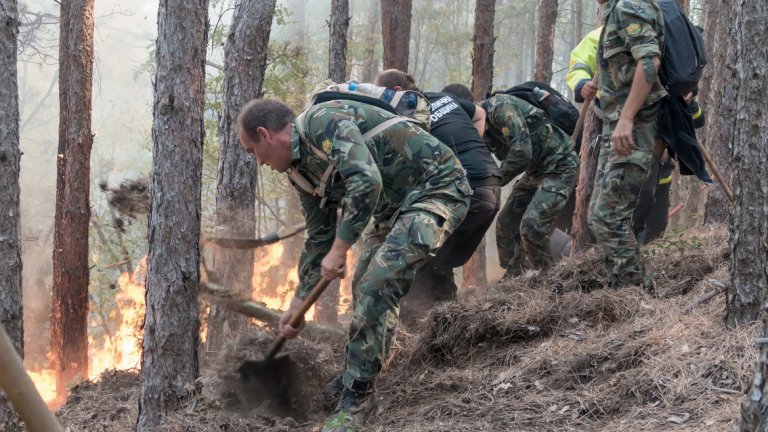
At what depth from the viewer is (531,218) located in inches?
256

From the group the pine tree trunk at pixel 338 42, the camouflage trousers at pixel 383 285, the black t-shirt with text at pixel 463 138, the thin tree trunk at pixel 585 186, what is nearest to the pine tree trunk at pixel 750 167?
the camouflage trousers at pixel 383 285

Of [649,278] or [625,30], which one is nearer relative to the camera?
[625,30]

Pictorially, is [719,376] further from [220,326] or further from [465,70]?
[465,70]

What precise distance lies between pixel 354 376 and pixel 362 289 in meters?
0.51

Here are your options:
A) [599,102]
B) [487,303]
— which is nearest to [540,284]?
[487,303]

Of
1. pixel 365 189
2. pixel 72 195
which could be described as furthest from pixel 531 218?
pixel 72 195

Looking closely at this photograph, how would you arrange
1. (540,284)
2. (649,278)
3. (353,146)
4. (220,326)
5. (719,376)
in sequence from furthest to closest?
1. (220,326)
2. (540,284)
3. (649,278)
4. (353,146)
5. (719,376)

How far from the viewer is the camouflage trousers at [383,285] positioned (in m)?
4.18

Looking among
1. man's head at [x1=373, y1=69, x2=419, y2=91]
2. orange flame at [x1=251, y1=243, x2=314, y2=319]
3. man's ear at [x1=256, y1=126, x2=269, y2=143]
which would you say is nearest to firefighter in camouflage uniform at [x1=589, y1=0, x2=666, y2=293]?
man's head at [x1=373, y1=69, x2=419, y2=91]

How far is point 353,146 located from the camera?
412cm

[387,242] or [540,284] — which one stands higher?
[387,242]

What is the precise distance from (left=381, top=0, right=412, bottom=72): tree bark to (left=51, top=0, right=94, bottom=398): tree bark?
4061 millimetres

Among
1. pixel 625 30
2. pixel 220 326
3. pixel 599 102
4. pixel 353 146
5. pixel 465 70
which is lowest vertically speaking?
pixel 220 326

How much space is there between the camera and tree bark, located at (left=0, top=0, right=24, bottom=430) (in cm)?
458
